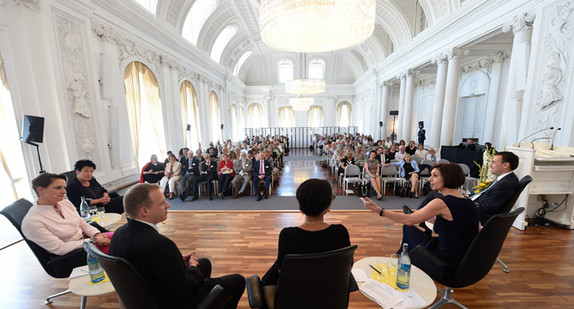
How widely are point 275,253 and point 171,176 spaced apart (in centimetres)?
420

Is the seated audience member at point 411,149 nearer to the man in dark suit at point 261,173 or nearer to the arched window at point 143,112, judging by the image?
the man in dark suit at point 261,173

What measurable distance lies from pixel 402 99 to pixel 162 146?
1103cm

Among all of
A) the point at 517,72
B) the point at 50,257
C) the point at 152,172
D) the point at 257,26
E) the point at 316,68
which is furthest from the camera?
the point at 316,68

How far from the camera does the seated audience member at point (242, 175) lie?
5.82m

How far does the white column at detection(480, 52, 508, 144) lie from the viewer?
838 centimetres

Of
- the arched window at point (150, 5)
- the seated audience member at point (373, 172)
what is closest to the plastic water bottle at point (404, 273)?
the seated audience member at point (373, 172)

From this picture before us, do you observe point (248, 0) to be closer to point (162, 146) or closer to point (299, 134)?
point (162, 146)

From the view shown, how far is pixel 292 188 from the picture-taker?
658 centimetres

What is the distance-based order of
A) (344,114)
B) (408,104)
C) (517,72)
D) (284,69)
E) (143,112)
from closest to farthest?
(517,72) → (143,112) → (408,104) → (284,69) → (344,114)

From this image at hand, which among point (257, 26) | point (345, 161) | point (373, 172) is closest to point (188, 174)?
point (345, 161)

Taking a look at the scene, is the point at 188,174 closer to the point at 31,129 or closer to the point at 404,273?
the point at 31,129

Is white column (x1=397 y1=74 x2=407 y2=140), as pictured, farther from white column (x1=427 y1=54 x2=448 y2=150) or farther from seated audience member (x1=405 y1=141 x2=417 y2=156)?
seated audience member (x1=405 y1=141 x2=417 y2=156)

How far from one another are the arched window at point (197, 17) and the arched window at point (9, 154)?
22.4ft

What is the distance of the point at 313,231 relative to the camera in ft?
4.39
